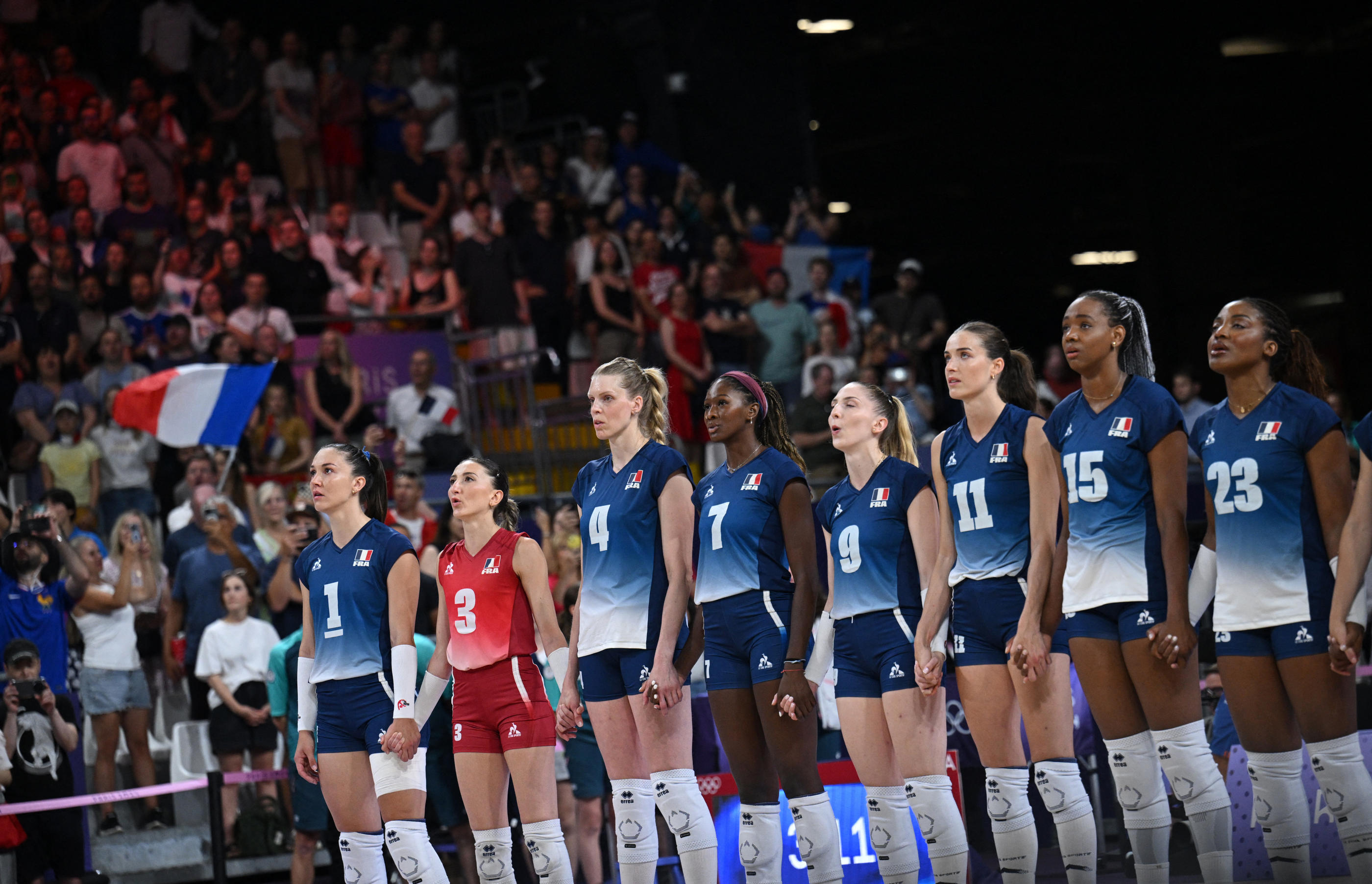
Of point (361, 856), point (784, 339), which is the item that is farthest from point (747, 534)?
point (784, 339)

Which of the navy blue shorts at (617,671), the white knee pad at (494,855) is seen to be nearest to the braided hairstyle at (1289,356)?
the navy blue shorts at (617,671)

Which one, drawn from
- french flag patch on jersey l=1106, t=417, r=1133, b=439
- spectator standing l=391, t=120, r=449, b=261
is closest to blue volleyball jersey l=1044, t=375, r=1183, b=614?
french flag patch on jersey l=1106, t=417, r=1133, b=439

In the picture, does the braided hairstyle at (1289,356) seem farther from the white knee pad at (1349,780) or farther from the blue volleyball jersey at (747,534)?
the blue volleyball jersey at (747,534)

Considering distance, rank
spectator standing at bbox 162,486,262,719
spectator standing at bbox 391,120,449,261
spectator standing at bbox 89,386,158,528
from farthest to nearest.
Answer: spectator standing at bbox 391,120,449,261, spectator standing at bbox 89,386,158,528, spectator standing at bbox 162,486,262,719

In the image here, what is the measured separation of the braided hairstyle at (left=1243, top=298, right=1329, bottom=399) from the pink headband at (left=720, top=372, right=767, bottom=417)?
6.09 ft

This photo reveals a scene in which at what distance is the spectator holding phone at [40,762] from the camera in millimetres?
7508

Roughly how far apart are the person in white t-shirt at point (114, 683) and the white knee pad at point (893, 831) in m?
5.13

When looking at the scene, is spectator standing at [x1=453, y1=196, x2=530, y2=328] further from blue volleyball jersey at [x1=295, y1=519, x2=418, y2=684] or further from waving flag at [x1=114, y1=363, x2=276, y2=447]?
blue volleyball jersey at [x1=295, y1=519, x2=418, y2=684]

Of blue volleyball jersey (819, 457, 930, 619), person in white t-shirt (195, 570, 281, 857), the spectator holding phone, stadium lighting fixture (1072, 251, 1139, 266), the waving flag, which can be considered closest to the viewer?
blue volleyball jersey (819, 457, 930, 619)

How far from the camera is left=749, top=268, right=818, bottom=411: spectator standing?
1335cm

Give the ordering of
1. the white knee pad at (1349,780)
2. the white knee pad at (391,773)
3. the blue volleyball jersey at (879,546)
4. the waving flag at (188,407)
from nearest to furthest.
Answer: the white knee pad at (1349,780), the blue volleyball jersey at (879,546), the white knee pad at (391,773), the waving flag at (188,407)

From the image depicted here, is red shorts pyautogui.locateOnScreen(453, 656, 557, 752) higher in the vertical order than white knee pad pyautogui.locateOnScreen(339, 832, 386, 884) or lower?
higher

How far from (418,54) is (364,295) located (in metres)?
3.89

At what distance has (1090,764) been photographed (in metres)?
8.07
